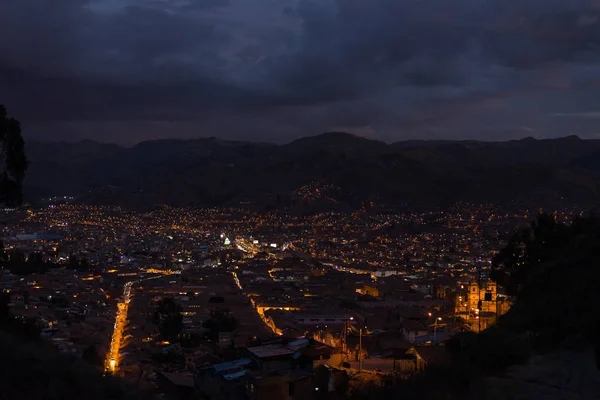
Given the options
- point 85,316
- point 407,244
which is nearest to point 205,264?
point 407,244

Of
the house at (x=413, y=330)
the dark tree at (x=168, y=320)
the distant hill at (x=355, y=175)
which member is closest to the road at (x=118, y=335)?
the dark tree at (x=168, y=320)

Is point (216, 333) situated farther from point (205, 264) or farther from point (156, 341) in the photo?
point (205, 264)

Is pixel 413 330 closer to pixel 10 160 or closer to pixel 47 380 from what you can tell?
pixel 10 160

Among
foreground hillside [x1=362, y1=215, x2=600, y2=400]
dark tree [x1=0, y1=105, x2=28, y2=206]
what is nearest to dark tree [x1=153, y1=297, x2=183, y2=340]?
dark tree [x1=0, y1=105, x2=28, y2=206]

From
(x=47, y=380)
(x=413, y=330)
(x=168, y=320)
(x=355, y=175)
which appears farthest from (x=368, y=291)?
(x=355, y=175)

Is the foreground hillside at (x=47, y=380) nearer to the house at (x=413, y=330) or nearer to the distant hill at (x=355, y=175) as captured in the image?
the house at (x=413, y=330)

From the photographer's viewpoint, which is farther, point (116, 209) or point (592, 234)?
point (116, 209)

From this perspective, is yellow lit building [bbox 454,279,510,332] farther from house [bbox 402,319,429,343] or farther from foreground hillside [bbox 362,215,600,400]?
foreground hillside [bbox 362,215,600,400]
